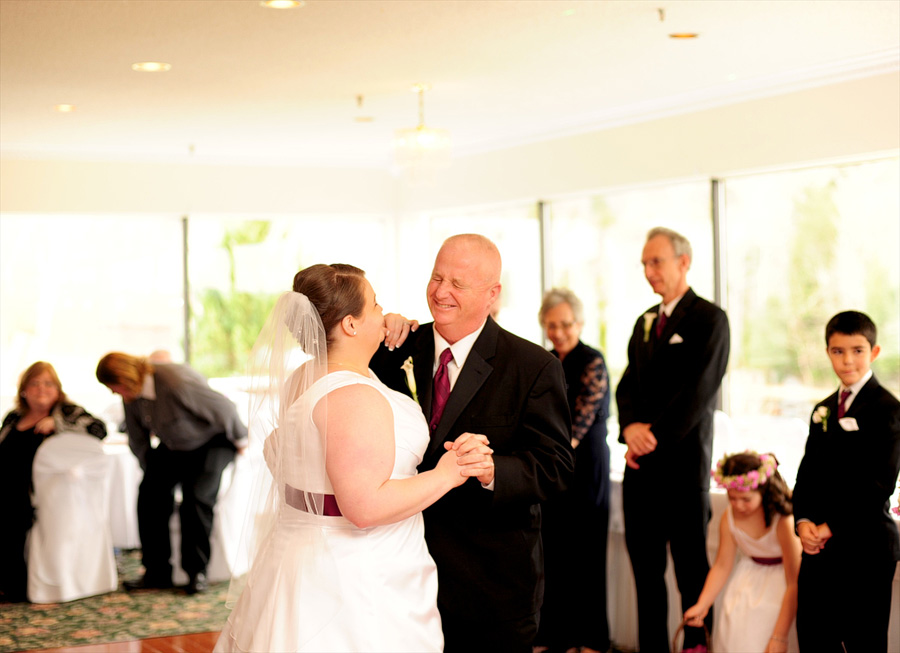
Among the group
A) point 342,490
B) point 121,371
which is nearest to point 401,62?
point 121,371

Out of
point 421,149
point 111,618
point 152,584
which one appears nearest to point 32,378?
point 152,584

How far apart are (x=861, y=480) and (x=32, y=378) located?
4.98 meters

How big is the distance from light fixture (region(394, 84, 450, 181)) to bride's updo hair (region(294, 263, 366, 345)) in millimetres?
3652

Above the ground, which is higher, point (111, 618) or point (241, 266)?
point (241, 266)

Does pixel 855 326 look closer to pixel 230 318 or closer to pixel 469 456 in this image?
pixel 469 456

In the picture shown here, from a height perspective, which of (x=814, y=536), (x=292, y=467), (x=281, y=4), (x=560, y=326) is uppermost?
(x=281, y=4)

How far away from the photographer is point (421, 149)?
615cm

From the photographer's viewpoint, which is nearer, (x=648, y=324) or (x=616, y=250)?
(x=648, y=324)

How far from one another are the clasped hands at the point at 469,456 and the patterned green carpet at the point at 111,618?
3436 mm

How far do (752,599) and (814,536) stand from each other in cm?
51

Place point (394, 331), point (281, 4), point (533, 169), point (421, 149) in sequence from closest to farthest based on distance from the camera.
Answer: point (394, 331) < point (281, 4) < point (421, 149) < point (533, 169)

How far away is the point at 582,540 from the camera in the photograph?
482cm

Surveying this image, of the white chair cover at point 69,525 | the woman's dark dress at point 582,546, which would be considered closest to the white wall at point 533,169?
the woman's dark dress at point 582,546

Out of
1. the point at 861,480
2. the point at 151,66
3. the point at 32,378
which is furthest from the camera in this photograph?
the point at 32,378
